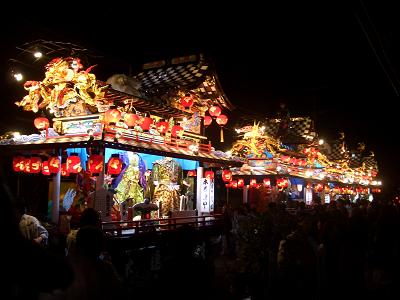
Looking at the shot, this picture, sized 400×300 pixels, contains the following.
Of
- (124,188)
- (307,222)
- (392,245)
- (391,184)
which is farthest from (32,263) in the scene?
(391,184)

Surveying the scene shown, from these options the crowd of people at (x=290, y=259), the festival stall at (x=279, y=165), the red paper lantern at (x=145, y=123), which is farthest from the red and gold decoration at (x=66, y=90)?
the festival stall at (x=279, y=165)

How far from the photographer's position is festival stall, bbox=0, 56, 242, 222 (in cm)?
1199

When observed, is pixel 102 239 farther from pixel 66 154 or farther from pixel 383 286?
pixel 66 154

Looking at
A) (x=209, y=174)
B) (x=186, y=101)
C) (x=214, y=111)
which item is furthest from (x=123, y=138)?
(x=214, y=111)

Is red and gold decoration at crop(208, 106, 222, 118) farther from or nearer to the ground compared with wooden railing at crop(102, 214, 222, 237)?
farther from the ground

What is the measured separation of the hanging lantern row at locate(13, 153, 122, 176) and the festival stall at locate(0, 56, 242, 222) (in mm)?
30

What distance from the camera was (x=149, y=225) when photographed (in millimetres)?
12398

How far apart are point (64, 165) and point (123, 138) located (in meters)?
2.17

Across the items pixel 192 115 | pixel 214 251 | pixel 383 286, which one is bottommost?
pixel 214 251

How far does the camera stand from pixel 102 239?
3.42 meters

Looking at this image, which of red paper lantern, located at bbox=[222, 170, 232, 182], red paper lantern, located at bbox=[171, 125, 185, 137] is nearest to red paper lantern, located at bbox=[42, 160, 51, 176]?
red paper lantern, located at bbox=[171, 125, 185, 137]

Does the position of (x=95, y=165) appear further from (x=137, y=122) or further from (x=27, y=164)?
(x=27, y=164)

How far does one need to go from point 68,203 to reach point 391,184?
1993 cm

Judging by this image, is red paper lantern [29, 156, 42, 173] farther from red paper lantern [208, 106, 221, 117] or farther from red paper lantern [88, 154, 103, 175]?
red paper lantern [208, 106, 221, 117]
